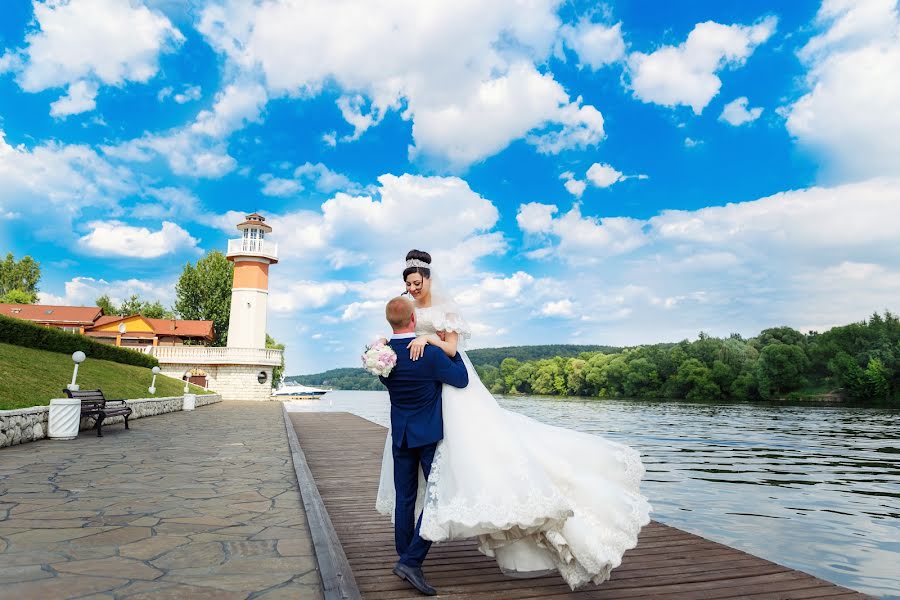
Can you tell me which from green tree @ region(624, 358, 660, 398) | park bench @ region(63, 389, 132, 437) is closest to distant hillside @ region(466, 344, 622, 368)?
green tree @ region(624, 358, 660, 398)

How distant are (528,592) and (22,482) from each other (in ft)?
21.6

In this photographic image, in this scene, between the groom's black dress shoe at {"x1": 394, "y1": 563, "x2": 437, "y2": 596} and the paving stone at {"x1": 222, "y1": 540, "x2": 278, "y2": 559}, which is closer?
the groom's black dress shoe at {"x1": 394, "y1": 563, "x2": 437, "y2": 596}

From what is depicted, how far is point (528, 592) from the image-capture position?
4.02 meters

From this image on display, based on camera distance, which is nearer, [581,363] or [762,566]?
[762,566]

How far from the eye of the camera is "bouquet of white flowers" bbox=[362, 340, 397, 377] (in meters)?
3.86

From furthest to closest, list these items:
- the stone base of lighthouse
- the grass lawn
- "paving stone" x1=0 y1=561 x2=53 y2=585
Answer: the stone base of lighthouse → the grass lawn → "paving stone" x1=0 y1=561 x2=53 y2=585

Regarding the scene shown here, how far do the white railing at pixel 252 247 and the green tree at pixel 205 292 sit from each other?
19.4 meters

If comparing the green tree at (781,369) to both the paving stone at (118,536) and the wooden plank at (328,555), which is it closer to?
the wooden plank at (328,555)

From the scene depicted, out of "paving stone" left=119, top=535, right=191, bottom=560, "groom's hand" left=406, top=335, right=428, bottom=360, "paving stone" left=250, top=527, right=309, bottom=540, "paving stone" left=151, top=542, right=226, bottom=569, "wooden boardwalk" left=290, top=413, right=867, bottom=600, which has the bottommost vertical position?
"wooden boardwalk" left=290, top=413, right=867, bottom=600

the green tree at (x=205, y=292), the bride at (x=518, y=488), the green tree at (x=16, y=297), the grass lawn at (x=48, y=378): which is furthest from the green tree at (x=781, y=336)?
the green tree at (x=16, y=297)

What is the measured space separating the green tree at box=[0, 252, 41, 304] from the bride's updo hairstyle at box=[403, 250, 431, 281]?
275 feet

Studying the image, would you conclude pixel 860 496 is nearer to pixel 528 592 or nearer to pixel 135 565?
pixel 528 592

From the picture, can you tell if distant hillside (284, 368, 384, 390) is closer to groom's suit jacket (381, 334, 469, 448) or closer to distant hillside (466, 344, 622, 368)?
distant hillside (466, 344, 622, 368)

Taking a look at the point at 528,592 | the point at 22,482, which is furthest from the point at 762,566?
the point at 22,482
